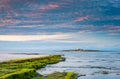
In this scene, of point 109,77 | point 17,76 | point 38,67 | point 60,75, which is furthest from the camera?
point 38,67

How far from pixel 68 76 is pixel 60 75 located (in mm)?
1477

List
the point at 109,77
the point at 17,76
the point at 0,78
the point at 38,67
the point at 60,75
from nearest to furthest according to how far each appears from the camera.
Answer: the point at 0,78 → the point at 17,76 → the point at 60,75 → the point at 109,77 → the point at 38,67

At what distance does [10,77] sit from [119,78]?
21.3 m

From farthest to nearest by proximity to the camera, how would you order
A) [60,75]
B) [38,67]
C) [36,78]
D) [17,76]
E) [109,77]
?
[38,67] → [109,77] → [60,75] → [36,78] → [17,76]

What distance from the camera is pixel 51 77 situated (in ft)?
166

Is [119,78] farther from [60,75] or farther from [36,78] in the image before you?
[36,78]

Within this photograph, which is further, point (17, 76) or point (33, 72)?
point (33, 72)

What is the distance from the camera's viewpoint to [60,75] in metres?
52.5

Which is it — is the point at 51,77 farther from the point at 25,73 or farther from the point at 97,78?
the point at 97,78

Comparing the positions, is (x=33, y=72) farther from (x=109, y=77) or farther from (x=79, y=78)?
(x=109, y=77)

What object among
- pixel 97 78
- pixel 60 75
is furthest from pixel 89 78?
pixel 60 75

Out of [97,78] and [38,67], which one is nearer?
[97,78]

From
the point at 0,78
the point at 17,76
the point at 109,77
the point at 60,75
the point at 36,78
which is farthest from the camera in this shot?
the point at 109,77

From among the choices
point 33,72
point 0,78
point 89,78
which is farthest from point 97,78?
point 0,78
